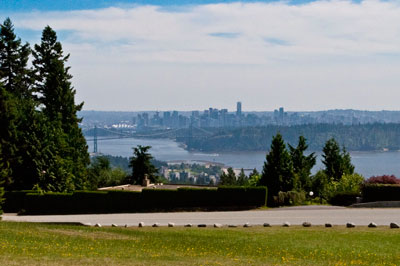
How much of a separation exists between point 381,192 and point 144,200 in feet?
56.4

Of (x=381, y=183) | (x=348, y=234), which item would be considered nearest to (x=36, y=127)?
(x=381, y=183)

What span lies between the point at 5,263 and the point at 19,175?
34922mm

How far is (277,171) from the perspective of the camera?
5066 centimetres

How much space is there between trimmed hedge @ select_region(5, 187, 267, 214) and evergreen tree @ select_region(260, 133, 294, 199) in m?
6.74

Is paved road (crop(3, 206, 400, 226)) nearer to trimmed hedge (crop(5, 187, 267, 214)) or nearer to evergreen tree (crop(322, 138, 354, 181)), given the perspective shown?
trimmed hedge (crop(5, 187, 267, 214))

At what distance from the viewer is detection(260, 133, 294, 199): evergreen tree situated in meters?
50.6

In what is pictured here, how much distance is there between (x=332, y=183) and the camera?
59.8 meters

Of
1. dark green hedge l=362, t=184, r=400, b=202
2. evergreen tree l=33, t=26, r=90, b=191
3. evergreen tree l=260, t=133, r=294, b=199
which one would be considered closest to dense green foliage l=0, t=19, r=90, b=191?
evergreen tree l=33, t=26, r=90, b=191

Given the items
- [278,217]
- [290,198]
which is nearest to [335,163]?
[290,198]

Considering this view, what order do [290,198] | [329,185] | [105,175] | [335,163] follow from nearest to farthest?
A: [290,198]
[329,185]
[335,163]
[105,175]

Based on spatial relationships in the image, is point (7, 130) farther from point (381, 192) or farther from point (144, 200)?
point (381, 192)

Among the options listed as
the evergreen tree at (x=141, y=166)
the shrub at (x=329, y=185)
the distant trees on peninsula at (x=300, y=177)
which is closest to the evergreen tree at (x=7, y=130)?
the evergreen tree at (x=141, y=166)

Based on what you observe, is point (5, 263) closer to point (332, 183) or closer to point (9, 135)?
point (9, 135)

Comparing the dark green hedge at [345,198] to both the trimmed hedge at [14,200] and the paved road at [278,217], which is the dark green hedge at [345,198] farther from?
the trimmed hedge at [14,200]
